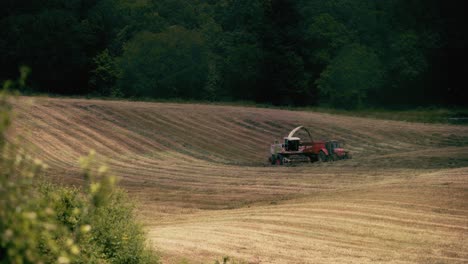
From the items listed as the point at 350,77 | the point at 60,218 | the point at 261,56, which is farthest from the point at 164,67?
the point at 60,218

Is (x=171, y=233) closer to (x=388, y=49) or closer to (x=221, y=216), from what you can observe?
(x=221, y=216)

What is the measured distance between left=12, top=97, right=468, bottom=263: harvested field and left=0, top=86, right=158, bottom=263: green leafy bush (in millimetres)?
512

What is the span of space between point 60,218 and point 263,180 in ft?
68.4

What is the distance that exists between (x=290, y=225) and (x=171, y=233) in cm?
391

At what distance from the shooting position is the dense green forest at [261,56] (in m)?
73.6

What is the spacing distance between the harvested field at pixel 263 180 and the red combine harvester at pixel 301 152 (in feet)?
4.07

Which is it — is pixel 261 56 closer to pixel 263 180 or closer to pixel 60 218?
pixel 263 180

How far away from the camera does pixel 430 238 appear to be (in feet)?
78.3

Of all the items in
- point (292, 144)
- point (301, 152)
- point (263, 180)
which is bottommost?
point (263, 180)

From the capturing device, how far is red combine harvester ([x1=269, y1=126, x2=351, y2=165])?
42375 millimetres

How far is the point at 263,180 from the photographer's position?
36.8 m

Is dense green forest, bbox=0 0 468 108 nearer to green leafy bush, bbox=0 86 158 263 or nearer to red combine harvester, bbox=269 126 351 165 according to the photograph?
red combine harvester, bbox=269 126 351 165

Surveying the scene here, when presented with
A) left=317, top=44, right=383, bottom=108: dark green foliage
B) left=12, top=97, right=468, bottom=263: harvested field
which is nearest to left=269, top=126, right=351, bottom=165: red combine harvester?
left=12, top=97, right=468, bottom=263: harvested field

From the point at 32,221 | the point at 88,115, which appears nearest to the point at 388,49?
the point at 88,115
